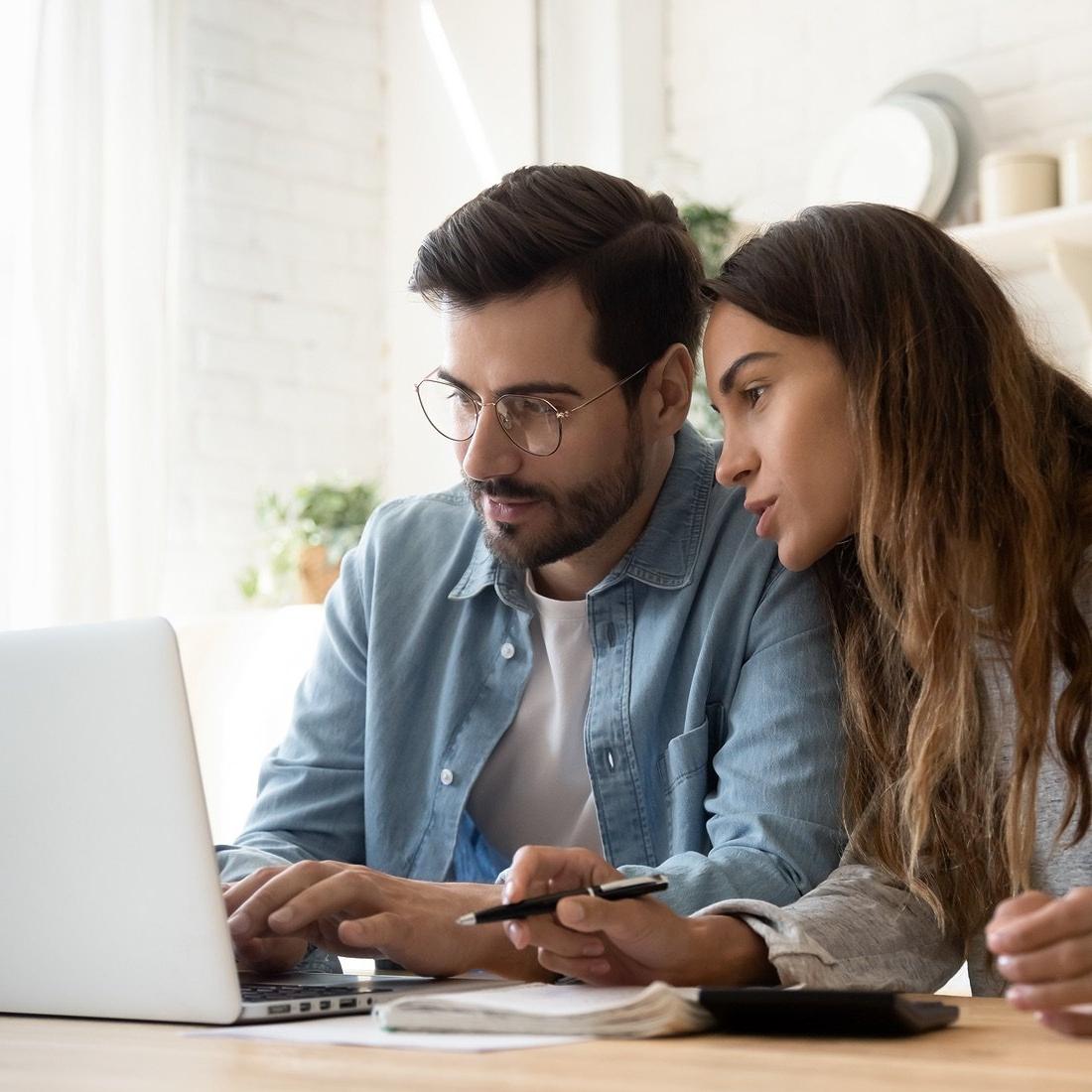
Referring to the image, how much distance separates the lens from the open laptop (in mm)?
851

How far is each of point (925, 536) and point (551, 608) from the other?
46 cm

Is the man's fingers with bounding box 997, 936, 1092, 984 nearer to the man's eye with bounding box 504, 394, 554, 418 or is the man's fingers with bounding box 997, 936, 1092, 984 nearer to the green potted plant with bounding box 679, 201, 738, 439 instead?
the man's eye with bounding box 504, 394, 554, 418

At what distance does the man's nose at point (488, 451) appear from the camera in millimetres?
1517

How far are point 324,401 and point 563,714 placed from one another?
241 centimetres

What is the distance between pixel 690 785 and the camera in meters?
1.41

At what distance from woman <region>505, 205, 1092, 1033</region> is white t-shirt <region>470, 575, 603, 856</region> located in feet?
0.97

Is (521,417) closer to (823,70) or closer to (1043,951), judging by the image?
(1043,951)

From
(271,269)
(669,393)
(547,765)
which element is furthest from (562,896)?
(271,269)

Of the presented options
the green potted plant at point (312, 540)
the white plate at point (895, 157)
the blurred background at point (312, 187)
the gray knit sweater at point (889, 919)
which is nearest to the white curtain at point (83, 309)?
the blurred background at point (312, 187)

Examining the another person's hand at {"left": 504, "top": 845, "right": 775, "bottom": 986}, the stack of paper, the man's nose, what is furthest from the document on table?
the man's nose

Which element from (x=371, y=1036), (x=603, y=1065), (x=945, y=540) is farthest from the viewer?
(x=945, y=540)

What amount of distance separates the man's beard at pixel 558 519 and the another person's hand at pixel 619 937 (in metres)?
0.54

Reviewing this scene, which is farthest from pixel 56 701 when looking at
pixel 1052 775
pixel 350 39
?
pixel 350 39

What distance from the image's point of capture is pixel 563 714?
5.08 ft
